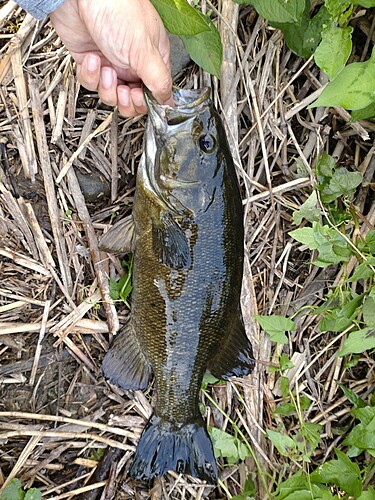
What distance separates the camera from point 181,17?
2166mm

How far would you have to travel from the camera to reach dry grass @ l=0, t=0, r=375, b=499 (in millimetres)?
3039

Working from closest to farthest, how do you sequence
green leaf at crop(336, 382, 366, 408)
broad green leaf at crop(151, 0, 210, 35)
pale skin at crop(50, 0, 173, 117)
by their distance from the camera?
broad green leaf at crop(151, 0, 210, 35)
pale skin at crop(50, 0, 173, 117)
green leaf at crop(336, 382, 366, 408)

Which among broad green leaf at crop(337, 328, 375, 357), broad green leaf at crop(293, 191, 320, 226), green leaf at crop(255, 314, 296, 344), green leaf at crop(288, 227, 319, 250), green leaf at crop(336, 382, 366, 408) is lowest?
green leaf at crop(336, 382, 366, 408)

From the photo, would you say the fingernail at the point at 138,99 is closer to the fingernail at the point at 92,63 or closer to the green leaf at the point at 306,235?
the fingernail at the point at 92,63

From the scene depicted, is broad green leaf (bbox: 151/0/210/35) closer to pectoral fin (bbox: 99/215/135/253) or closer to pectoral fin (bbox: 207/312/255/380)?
pectoral fin (bbox: 99/215/135/253)

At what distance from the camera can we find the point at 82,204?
3.12 metres

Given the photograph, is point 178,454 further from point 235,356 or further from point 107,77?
point 107,77

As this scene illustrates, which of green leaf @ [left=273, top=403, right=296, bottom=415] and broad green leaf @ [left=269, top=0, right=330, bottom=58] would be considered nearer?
broad green leaf @ [left=269, top=0, right=330, bottom=58]

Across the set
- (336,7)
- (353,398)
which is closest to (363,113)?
(336,7)

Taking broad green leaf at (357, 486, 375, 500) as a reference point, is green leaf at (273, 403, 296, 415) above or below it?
above

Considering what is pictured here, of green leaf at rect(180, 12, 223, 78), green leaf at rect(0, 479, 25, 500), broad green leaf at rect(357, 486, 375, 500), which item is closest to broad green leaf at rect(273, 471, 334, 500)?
broad green leaf at rect(357, 486, 375, 500)

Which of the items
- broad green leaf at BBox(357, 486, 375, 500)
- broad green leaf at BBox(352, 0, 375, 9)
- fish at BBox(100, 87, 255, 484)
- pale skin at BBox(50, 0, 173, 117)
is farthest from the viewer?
fish at BBox(100, 87, 255, 484)

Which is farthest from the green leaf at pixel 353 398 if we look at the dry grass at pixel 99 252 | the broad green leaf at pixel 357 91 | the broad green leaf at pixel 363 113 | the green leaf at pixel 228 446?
the broad green leaf at pixel 357 91

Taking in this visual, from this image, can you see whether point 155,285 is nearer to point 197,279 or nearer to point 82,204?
point 197,279
